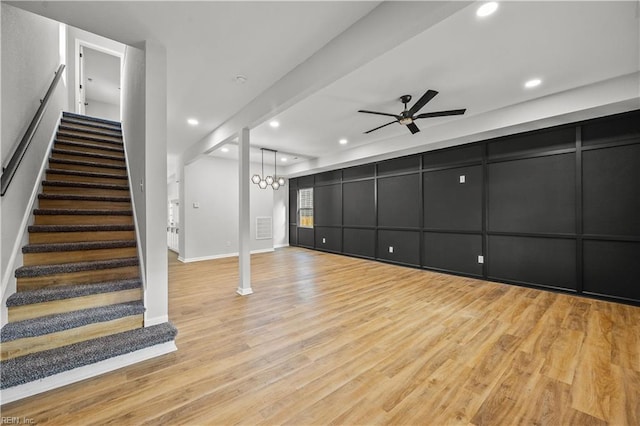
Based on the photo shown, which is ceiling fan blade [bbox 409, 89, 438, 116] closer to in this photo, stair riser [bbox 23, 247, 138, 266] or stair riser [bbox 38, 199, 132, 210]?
stair riser [bbox 23, 247, 138, 266]

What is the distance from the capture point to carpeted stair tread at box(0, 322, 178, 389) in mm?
1666

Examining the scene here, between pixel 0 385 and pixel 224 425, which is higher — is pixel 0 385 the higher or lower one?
the higher one

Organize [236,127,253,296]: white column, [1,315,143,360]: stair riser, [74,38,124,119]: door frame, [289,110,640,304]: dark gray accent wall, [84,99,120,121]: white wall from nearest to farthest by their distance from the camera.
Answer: [1,315,143,360]: stair riser
[289,110,640,304]: dark gray accent wall
[236,127,253,296]: white column
[74,38,124,119]: door frame
[84,99,120,121]: white wall

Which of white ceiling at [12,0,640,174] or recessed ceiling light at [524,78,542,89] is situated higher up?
white ceiling at [12,0,640,174]

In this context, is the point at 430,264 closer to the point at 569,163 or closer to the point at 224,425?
the point at 569,163

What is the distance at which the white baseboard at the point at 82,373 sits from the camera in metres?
1.64

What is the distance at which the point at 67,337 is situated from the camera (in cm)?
202

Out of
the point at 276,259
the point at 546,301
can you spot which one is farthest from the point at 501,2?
the point at 276,259

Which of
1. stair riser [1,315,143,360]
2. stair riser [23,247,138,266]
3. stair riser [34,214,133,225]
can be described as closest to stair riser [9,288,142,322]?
stair riser [1,315,143,360]

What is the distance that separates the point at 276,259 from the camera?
6.61 metres

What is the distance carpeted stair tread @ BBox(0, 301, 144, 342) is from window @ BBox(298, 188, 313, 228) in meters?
6.41

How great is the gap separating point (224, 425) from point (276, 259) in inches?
205

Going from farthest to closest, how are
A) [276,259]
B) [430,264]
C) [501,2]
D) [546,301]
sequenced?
[276,259]
[430,264]
[546,301]
[501,2]

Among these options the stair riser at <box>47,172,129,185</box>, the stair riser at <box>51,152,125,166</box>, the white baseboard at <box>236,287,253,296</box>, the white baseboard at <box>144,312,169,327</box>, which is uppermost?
the stair riser at <box>51,152,125,166</box>
